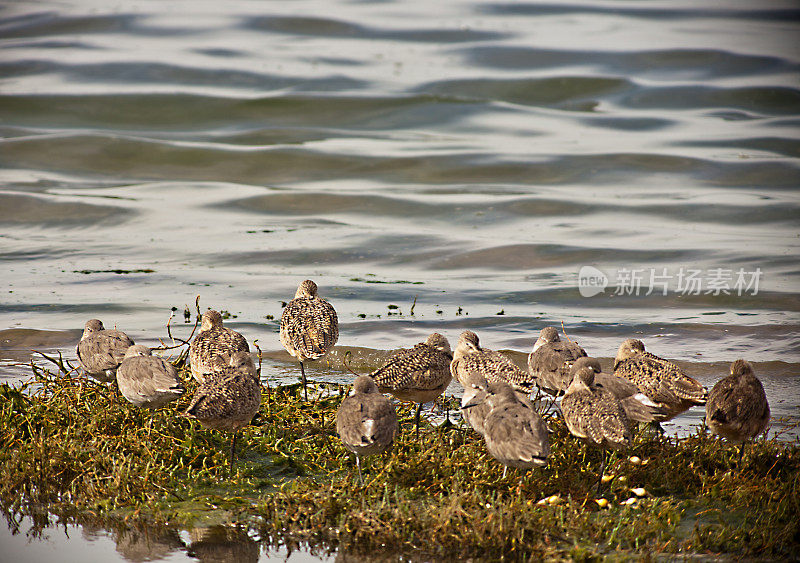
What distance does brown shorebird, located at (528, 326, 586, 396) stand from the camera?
25.8ft

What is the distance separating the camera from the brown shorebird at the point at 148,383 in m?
6.84

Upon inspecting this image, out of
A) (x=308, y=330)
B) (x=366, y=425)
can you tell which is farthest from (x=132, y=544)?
(x=308, y=330)

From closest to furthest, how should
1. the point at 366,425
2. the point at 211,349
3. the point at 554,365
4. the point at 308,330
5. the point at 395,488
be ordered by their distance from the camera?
1. the point at 395,488
2. the point at 366,425
3. the point at 211,349
4. the point at 554,365
5. the point at 308,330

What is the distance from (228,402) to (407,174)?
1638cm

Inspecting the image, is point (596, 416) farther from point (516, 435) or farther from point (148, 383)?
point (148, 383)

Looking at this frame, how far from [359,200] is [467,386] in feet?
43.4

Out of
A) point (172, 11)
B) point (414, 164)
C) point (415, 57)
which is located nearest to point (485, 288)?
Result: point (414, 164)

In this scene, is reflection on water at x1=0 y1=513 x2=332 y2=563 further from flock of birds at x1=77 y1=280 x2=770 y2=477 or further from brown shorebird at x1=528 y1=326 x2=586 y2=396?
brown shorebird at x1=528 y1=326 x2=586 y2=396

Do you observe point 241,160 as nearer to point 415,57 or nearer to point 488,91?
point 488,91

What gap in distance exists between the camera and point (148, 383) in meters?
6.86

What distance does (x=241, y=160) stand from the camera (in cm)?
2334

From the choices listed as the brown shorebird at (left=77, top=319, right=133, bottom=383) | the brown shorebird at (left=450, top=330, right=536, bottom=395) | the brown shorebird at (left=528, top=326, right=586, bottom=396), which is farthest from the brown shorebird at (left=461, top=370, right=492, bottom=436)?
the brown shorebird at (left=77, top=319, right=133, bottom=383)

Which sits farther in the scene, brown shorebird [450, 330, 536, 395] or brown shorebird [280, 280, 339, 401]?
brown shorebird [280, 280, 339, 401]

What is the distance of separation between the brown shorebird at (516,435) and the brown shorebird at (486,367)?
0.66 meters
